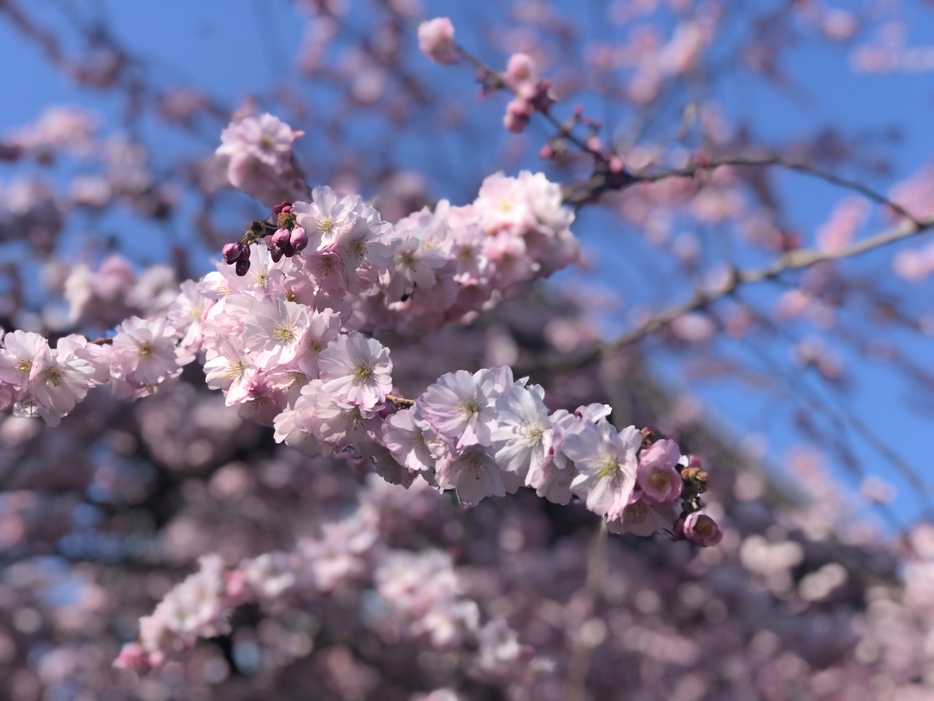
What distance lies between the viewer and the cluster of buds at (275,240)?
128cm

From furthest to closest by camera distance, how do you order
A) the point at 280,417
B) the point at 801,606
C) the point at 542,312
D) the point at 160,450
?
the point at 542,312 < the point at 160,450 < the point at 801,606 < the point at 280,417

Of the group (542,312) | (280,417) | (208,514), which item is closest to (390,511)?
(280,417)

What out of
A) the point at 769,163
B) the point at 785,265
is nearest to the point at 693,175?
the point at 769,163

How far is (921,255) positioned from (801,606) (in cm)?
564

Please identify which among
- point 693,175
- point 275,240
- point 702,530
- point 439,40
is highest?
point 439,40

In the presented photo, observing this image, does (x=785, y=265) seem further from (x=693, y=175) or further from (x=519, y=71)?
(x=519, y=71)

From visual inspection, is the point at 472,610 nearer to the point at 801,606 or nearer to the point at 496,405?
the point at 496,405

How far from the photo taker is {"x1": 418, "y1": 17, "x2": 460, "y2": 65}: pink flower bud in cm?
257

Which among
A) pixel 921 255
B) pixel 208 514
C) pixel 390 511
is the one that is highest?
pixel 921 255

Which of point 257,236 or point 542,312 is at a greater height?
point 542,312

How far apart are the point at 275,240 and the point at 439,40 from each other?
1.60 metres

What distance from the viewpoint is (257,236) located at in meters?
1.33

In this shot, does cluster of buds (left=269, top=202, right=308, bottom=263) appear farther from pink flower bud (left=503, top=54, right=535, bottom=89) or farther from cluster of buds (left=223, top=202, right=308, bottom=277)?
pink flower bud (left=503, top=54, right=535, bottom=89)

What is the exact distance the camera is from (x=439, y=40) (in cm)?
259
